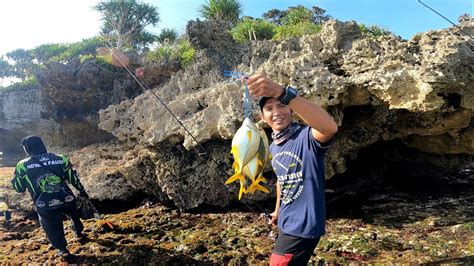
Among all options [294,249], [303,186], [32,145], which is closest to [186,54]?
[32,145]

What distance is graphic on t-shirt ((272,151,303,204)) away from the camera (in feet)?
9.76

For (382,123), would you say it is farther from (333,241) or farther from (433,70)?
(333,241)

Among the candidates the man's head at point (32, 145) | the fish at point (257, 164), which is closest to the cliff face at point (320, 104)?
the man's head at point (32, 145)

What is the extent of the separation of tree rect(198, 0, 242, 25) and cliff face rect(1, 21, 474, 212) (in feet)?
17.0

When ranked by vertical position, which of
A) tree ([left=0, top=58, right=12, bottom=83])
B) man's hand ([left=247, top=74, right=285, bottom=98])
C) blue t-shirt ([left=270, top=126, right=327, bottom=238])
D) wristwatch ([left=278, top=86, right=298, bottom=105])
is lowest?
blue t-shirt ([left=270, top=126, right=327, bottom=238])

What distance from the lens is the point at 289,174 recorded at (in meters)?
3.04

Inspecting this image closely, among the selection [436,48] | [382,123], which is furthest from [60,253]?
[436,48]

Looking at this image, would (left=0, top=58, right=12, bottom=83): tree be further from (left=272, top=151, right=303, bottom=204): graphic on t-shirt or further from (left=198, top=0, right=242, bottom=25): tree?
(left=272, top=151, right=303, bottom=204): graphic on t-shirt

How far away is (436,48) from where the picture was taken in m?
5.70

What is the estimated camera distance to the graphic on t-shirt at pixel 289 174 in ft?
9.76

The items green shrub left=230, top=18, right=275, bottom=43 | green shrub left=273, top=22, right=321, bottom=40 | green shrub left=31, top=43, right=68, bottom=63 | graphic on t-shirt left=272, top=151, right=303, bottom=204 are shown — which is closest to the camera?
graphic on t-shirt left=272, top=151, right=303, bottom=204

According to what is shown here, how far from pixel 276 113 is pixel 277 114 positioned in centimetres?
1

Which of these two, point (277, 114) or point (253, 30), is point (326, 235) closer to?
point (277, 114)

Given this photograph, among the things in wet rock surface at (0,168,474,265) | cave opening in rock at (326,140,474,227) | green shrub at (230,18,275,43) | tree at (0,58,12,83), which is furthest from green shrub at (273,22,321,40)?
tree at (0,58,12,83)
